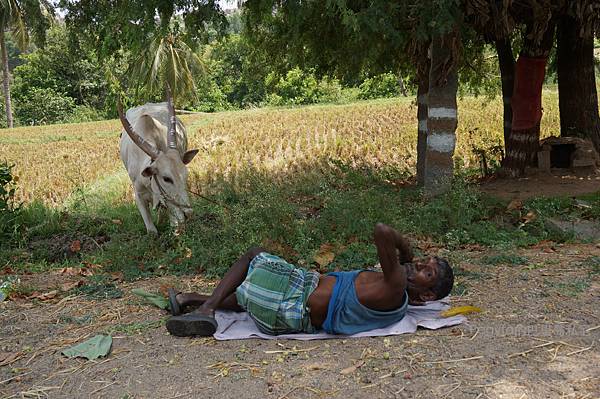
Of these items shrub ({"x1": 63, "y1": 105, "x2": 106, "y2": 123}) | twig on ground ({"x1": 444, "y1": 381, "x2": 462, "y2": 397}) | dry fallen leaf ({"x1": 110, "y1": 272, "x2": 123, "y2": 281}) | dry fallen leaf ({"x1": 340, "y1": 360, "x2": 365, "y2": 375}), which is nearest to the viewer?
twig on ground ({"x1": 444, "y1": 381, "x2": 462, "y2": 397})

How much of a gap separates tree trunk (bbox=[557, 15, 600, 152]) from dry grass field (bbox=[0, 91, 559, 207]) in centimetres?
204

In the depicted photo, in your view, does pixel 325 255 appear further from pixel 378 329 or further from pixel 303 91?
pixel 303 91

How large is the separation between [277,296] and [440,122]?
4.60m

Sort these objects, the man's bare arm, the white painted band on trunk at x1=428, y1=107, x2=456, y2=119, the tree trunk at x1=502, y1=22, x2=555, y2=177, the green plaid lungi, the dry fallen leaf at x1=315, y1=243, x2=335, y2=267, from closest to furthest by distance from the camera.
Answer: the man's bare arm, the green plaid lungi, the dry fallen leaf at x1=315, y1=243, x2=335, y2=267, the white painted band on trunk at x1=428, y1=107, x2=456, y2=119, the tree trunk at x1=502, y1=22, x2=555, y2=177

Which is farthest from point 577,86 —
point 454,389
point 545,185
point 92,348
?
point 92,348

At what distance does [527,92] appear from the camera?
853 centimetres

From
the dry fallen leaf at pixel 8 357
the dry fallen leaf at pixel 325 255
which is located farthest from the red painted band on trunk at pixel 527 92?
the dry fallen leaf at pixel 8 357

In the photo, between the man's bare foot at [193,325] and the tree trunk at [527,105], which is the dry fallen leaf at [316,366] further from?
the tree trunk at [527,105]

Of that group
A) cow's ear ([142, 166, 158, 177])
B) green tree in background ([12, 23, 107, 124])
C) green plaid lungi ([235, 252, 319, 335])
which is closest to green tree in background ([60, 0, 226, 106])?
cow's ear ([142, 166, 158, 177])

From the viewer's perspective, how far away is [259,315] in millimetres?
4035

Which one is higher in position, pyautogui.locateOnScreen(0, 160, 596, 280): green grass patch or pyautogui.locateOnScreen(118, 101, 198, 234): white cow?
pyautogui.locateOnScreen(118, 101, 198, 234): white cow

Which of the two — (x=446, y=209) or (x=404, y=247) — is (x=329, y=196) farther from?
(x=404, y=247)

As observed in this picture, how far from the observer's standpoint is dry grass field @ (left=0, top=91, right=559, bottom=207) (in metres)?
11.9

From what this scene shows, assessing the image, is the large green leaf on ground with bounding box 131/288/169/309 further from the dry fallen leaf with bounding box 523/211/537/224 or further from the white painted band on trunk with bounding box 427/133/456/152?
the white painted band on trunk with bounding box 427/133/456/152
